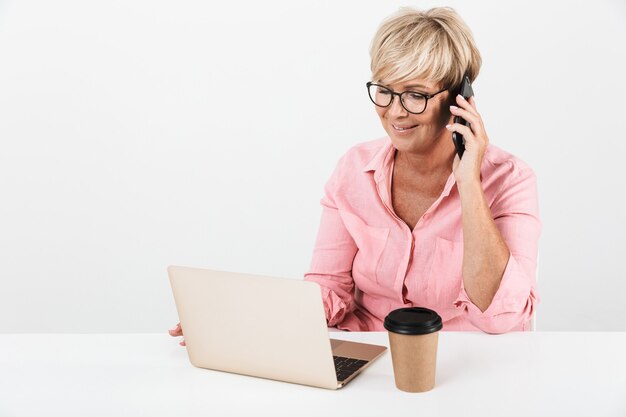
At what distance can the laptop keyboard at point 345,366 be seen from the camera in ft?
5.40

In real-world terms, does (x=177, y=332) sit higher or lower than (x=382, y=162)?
lower

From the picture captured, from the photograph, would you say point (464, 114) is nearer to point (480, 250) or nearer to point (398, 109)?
point (398, 109)

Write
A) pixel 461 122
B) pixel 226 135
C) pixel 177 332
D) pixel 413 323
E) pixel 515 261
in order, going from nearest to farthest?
pixel 413 323
pixel 177 332
pixel 515 261
pixel 461 122
pixel 226 135

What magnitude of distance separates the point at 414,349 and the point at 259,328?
0.30m

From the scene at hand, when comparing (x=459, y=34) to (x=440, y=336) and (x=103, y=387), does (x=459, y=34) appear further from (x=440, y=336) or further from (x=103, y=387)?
(x=103, y=387)

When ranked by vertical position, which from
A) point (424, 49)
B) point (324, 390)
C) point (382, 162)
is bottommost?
point (324, 390)

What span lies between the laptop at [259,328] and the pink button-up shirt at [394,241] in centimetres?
51

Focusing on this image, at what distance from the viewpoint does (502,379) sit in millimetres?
1636

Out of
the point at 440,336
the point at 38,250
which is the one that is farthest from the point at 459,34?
the point at 38,250

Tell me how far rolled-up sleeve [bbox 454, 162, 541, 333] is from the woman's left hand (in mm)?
142

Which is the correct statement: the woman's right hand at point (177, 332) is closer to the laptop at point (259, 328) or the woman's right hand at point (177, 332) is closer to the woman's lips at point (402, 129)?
the laptop at point (259, 328)

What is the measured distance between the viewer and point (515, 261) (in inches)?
78.0

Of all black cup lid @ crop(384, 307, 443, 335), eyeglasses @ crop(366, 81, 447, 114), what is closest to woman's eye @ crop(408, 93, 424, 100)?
eyeglasses @ crop(366, 81, 447, 114)

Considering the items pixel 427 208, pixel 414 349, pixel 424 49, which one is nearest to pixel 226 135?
pixel 427 208
